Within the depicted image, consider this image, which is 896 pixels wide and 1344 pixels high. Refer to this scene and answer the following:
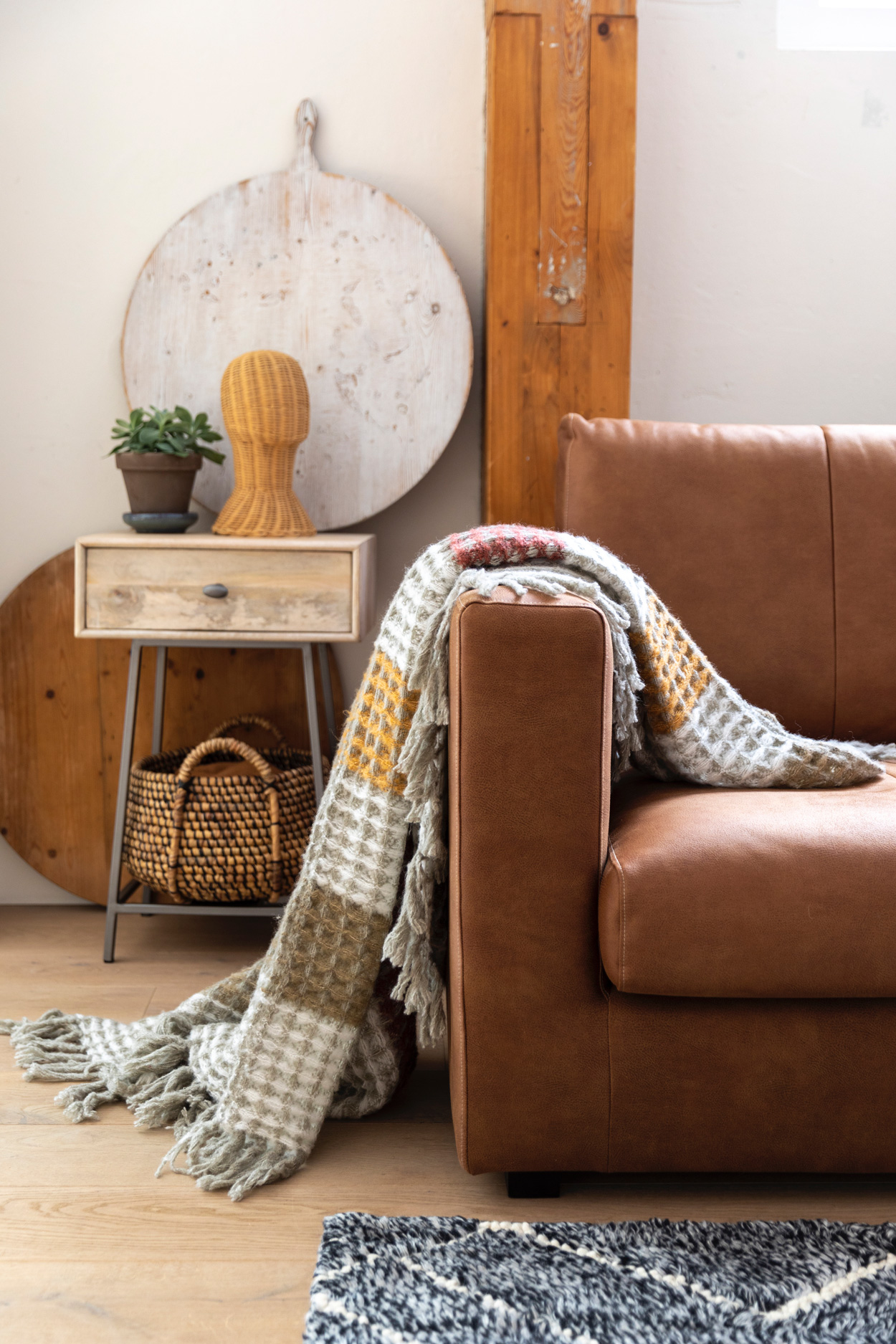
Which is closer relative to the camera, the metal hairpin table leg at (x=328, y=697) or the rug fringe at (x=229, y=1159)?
the rug fringe at (x=229, y=1159)

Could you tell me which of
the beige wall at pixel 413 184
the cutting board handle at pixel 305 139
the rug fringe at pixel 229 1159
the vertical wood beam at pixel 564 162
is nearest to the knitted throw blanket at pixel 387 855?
the rug fringe at pixel 229 1159

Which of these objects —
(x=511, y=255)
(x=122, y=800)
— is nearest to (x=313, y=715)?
(x=122, y=800)

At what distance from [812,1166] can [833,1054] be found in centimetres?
13

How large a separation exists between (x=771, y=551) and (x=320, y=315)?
0.97 metres

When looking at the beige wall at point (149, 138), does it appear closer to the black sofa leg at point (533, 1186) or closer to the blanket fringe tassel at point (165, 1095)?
the blanket fringe tassel at point (165, 1095)

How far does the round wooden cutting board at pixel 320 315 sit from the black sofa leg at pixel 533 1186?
131 centimetres

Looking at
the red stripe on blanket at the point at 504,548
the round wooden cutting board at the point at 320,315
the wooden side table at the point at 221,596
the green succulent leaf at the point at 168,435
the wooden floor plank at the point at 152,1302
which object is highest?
the round wooden cutting board at the point at 320,315

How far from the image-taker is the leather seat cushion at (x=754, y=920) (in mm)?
1085

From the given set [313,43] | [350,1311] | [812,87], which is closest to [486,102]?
[313,43]

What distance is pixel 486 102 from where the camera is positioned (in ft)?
6.58

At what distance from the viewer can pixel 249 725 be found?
2148 millimetres

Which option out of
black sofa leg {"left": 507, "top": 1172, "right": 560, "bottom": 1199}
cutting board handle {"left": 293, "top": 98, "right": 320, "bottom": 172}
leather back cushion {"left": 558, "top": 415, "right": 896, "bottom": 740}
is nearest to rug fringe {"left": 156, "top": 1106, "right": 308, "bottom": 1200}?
black sofa leg {"left": 507, "top": 1172, "right": 560, "bottom": 1199}

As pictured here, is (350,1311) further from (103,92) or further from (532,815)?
(103,92)

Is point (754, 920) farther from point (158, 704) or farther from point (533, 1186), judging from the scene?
point (158, 704)
